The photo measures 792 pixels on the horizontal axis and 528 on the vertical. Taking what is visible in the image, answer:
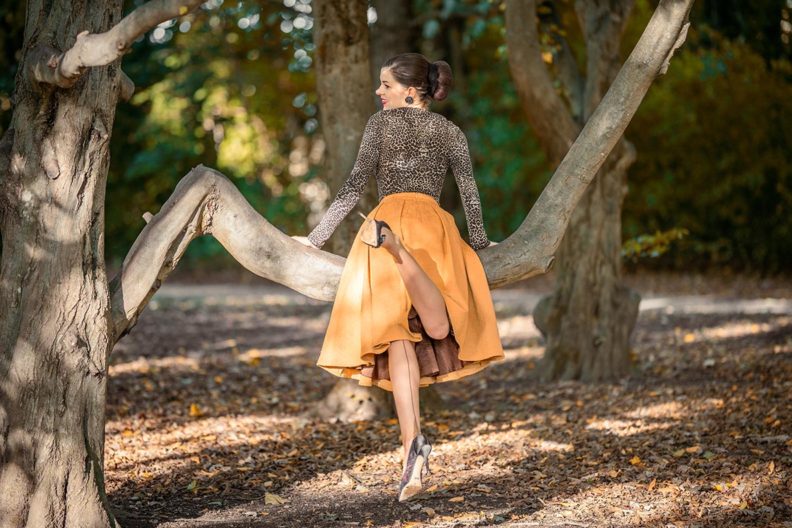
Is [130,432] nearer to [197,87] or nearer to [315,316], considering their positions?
[315,316]

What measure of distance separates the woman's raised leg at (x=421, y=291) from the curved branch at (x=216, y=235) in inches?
14.8

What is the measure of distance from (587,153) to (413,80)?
91cm

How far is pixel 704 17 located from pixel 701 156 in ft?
23.1

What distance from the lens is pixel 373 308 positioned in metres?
4.55

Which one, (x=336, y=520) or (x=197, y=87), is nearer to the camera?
(x=336, y=520)

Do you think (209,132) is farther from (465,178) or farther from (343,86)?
(465,178)

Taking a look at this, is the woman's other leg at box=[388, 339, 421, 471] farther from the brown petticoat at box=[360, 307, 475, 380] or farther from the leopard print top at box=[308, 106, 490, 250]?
the leopard print top at box=[308, 106, 490, 250]

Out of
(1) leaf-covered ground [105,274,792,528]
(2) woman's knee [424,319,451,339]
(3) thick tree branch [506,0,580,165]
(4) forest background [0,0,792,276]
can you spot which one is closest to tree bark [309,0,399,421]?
(3) thick tree branch [506,0,580,165]

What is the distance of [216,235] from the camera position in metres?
4.67

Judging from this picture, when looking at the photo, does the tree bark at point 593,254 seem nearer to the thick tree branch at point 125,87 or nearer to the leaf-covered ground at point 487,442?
the leaf-covered ground at point 487,442

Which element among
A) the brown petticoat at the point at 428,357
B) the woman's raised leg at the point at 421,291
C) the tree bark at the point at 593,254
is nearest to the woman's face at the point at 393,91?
the woman's raised leg at the point at 421,291

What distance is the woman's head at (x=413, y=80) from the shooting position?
4676 millimetres

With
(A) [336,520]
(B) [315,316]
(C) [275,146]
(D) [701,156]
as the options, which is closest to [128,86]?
(A) [336,520]

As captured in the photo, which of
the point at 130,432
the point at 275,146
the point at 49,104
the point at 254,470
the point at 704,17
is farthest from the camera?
the point at 275,146
